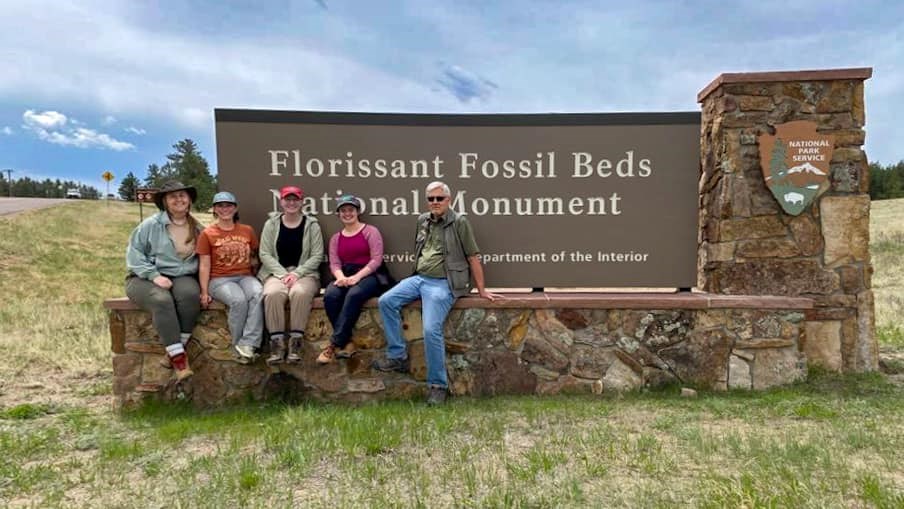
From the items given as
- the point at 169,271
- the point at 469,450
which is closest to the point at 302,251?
the point at 169,271

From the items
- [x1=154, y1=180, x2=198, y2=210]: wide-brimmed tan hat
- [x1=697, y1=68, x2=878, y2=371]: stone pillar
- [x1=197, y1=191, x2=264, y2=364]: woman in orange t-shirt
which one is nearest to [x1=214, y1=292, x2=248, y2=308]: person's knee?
[x1=197, y1=191, x2=264, y2=364]: woman in orange t-shirt

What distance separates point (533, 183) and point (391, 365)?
1.99 metres

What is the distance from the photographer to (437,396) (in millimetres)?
3838

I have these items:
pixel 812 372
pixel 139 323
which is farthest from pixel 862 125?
pixel 139 323

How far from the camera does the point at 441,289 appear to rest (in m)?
3.93

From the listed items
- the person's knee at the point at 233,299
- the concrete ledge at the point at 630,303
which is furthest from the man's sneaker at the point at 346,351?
the person's knee at the point at 233,299

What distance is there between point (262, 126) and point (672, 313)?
12.3 ft

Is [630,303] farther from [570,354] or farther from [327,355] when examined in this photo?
[327,355]

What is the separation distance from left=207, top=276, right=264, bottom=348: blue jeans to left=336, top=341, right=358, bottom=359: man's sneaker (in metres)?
0.60

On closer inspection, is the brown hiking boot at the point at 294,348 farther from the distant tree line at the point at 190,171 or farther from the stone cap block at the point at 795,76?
the distant tree line at the point at 190,171

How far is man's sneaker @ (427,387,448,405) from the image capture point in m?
3.81

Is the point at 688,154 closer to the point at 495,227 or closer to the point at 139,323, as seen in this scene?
the point at 495,227

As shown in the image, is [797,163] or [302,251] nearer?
[302,251]

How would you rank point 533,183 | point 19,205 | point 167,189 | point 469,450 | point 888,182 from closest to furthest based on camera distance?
point 469,450
point 167,189
point 533,183
point 19,205
point 888,182
